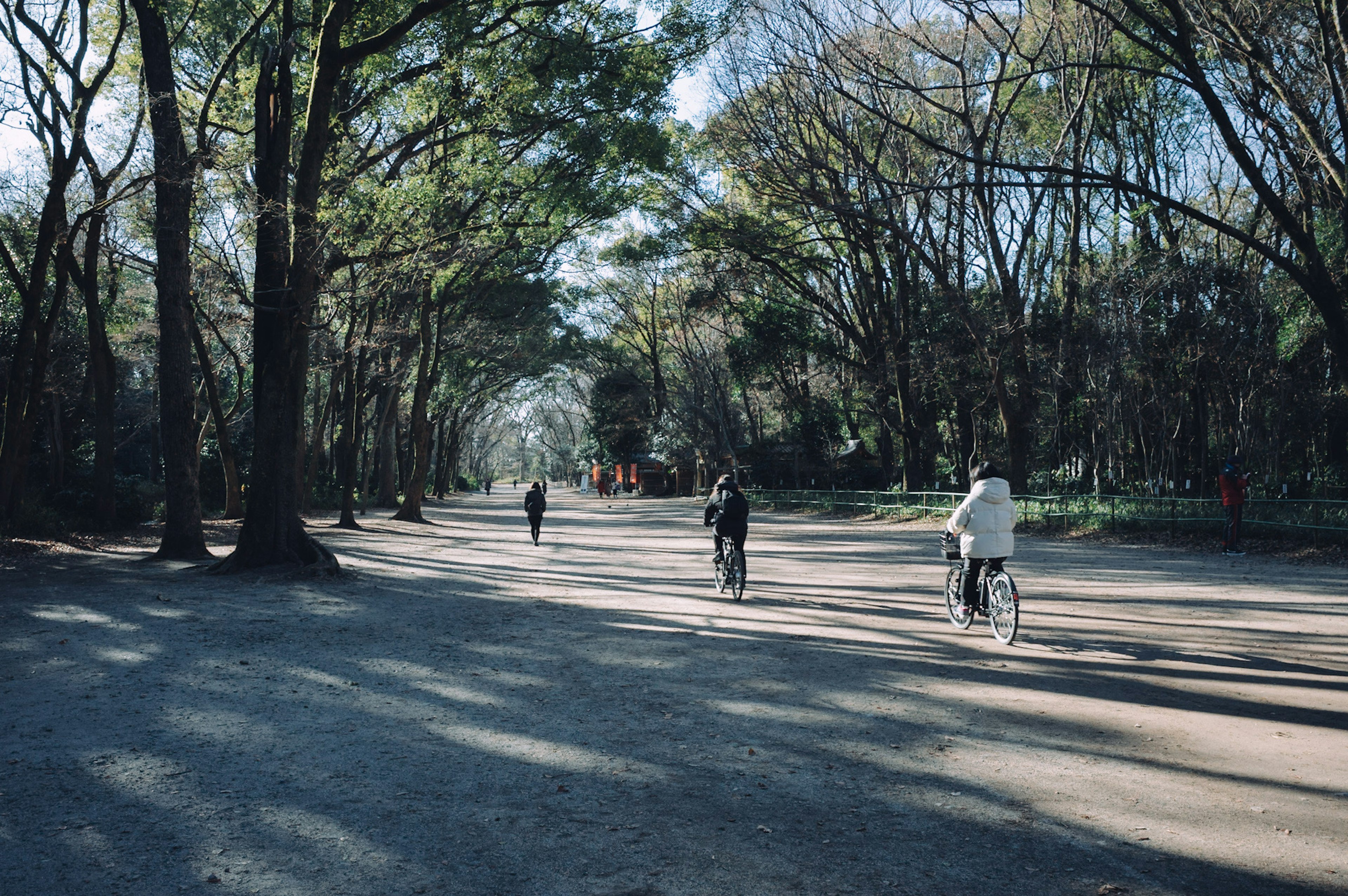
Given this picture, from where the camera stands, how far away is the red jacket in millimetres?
16125

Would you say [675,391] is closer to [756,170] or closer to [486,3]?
[756,170]

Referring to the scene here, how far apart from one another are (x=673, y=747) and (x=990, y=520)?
4524 millimetres

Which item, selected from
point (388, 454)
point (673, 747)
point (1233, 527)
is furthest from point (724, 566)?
point (388, 454)

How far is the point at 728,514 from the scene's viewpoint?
12031 mm

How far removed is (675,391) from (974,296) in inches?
832

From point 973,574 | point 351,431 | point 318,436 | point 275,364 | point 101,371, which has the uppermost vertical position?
point 101,371

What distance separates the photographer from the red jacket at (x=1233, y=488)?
1612 cm

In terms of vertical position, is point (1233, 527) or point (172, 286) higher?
point (172, 286)

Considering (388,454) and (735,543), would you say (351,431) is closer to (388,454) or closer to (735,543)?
(388,454)

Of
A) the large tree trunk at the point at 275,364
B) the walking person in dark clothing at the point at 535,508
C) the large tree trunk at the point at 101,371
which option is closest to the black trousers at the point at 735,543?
the large tree trunk at the point at 275,364

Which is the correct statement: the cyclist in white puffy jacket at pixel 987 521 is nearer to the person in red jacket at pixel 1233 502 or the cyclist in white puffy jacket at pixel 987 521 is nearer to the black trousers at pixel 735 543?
the black trousers at pixel 735 543

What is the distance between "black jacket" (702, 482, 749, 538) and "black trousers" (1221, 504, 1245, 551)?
9632mm

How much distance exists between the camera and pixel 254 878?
3.58 metres

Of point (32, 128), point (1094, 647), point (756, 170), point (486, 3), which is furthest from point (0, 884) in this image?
point (756, 170)
